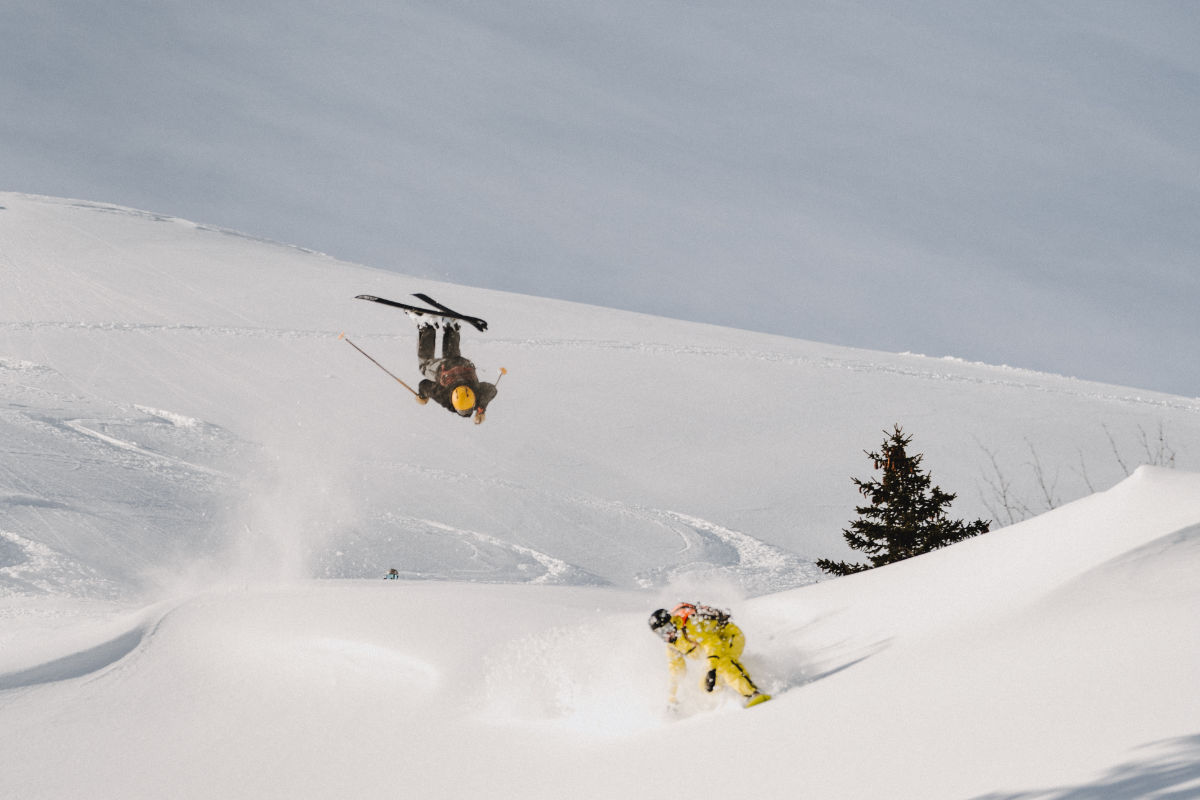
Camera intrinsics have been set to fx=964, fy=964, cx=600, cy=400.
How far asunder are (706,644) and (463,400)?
18.3ft

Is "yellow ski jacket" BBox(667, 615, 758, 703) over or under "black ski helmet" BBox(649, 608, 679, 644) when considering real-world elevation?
under

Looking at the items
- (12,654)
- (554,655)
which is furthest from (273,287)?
(554,655)

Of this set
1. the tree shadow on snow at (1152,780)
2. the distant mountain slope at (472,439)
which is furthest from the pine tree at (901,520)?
the tree shadow on snow at (1152,780)

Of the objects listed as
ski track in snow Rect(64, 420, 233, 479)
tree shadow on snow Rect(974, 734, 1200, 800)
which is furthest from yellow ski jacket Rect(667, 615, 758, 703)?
ski track in snow Rect(64, 420, 233, 479)

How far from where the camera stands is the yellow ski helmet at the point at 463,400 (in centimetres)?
1222

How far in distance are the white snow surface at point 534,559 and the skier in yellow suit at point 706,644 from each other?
23 centimetres

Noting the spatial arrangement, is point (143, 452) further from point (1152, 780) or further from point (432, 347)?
point (1152, 780)

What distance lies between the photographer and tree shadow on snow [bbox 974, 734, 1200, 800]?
3.83 meters

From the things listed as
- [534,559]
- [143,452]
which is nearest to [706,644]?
[534,559]

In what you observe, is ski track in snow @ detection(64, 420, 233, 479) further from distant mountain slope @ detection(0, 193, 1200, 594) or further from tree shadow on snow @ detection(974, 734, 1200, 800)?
tree shadow on snow @ detection(974, 734, 1200, 800)

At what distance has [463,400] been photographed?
1223 cm

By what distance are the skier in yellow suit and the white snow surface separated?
228mm

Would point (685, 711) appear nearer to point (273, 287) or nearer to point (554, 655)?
point (554, 655)

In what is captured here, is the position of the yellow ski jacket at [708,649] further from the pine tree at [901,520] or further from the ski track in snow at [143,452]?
the ski track in snow at [143,452]
